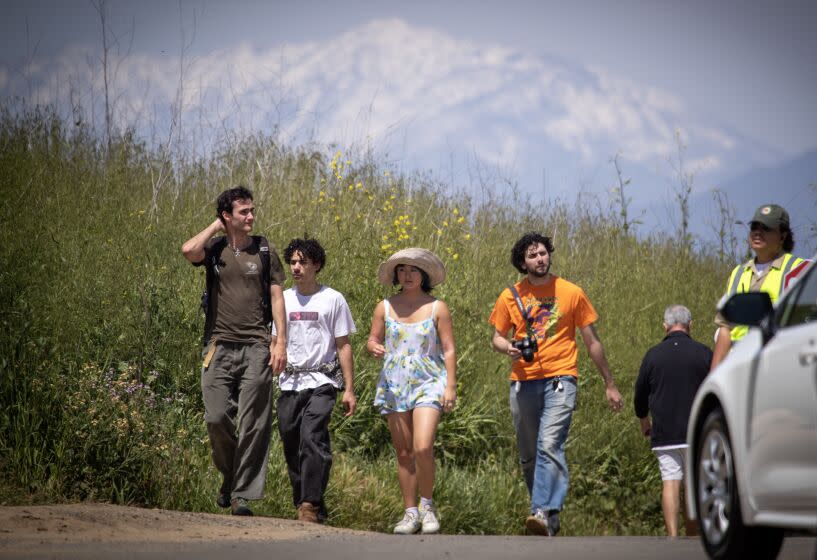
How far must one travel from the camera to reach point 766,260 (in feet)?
30.4

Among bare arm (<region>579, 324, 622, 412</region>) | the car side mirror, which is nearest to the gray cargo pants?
bare arm (<region>579, 324, 622, 412</region>)

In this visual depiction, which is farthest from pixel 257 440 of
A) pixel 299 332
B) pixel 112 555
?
pixel 112 555

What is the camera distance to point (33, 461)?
10.5 meters

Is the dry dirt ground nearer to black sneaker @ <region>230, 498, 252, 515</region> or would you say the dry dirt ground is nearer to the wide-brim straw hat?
black sneaker @ <region>230, 498, 252, 515</region>

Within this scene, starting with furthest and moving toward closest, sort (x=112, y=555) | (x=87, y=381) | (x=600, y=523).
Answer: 1. (x=600, y=523)
2. (x=87, y=381)
3. (x=112, y=555)

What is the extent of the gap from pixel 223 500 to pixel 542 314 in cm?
299

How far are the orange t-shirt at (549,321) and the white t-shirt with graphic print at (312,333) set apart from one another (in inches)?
53.0

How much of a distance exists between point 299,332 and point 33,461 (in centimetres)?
249

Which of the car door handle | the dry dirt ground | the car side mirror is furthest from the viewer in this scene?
the dry dirt ground

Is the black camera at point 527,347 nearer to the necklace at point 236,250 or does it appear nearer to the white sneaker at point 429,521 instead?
the white sneaker at point 429,521

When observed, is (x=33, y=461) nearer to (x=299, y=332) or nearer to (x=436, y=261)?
(x=299, y=332)

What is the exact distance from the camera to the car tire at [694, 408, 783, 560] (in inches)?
230

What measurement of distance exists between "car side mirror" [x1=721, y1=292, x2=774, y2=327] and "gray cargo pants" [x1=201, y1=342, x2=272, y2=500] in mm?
4738

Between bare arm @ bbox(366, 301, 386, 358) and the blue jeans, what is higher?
bare arm @ bbox(366, 301, 386, 358)
